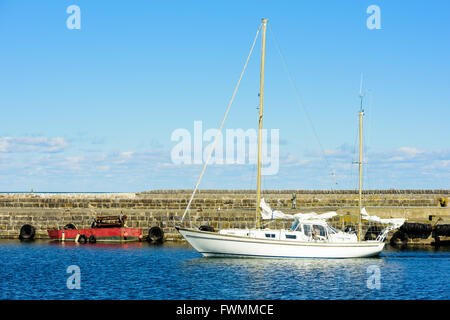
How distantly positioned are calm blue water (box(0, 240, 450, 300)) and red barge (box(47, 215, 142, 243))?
17.7ft

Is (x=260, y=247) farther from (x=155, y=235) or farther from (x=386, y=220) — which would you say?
(x=155, y=235)

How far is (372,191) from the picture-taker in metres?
52.4

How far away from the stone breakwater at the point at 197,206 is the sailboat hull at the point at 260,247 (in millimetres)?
8770

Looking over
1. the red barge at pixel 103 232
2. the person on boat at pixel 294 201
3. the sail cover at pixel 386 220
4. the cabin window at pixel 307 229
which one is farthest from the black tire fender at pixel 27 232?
the sail cover at pixel 386 220

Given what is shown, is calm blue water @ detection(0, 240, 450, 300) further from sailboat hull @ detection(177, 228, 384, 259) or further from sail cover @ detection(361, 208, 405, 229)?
sail cover @ detection(361, 208, 405, 229)

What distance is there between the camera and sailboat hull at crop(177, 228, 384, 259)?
3303cm

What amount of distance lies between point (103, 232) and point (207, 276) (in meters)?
18.2

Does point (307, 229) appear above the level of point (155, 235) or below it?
above

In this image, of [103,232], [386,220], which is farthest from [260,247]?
[103,232]

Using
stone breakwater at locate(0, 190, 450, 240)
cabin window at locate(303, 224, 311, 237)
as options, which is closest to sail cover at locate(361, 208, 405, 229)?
cabin window at locate(303, 224, 311, 237)

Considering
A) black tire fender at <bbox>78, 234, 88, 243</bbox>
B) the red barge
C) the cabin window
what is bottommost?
black tire fender at <bbox>78, 234, 88, 243</bbox>

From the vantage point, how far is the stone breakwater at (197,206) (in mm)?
45375

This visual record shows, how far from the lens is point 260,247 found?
33094 millimetres
